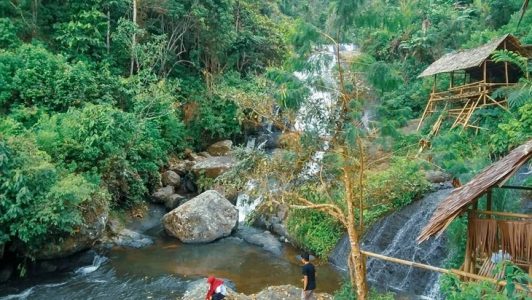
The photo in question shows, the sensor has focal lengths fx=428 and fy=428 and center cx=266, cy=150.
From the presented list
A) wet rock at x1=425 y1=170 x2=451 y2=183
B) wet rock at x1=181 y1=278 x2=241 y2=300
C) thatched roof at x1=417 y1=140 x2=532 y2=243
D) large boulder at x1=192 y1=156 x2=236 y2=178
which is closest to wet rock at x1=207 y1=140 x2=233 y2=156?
large boulder at x1=192 y1=156 x2=236 y2=178

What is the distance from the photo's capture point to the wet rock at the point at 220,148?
71.4 ft

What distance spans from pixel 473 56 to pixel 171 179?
13232mm

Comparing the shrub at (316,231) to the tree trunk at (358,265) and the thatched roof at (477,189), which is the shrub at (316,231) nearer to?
the tree trunk at (358,265)

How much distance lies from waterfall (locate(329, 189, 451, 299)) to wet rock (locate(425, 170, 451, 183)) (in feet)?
3.04

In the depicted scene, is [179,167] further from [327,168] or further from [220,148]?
[327,168]

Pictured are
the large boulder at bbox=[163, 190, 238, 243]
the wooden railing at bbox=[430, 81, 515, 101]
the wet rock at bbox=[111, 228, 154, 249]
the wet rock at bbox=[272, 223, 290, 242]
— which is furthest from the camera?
the wooden railing at bbox=[430, 81, 515, 101]

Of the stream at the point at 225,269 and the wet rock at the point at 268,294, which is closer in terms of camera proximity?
the wet rock at the point at 268,294

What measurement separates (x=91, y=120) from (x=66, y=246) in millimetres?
4071

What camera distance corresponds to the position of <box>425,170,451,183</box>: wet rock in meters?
14.2

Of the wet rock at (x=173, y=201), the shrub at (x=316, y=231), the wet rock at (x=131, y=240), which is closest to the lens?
the shrub at (x=316, y=231)

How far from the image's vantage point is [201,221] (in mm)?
14844

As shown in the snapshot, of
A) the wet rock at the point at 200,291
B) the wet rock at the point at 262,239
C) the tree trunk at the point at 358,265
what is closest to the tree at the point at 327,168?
the tree trunk at the point at 358,265

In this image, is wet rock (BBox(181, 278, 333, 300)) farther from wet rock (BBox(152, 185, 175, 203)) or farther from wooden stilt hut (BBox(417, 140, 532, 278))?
wet rock (BBox(152, 185, 175, 203))

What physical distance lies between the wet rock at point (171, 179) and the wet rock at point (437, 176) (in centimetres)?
1063
